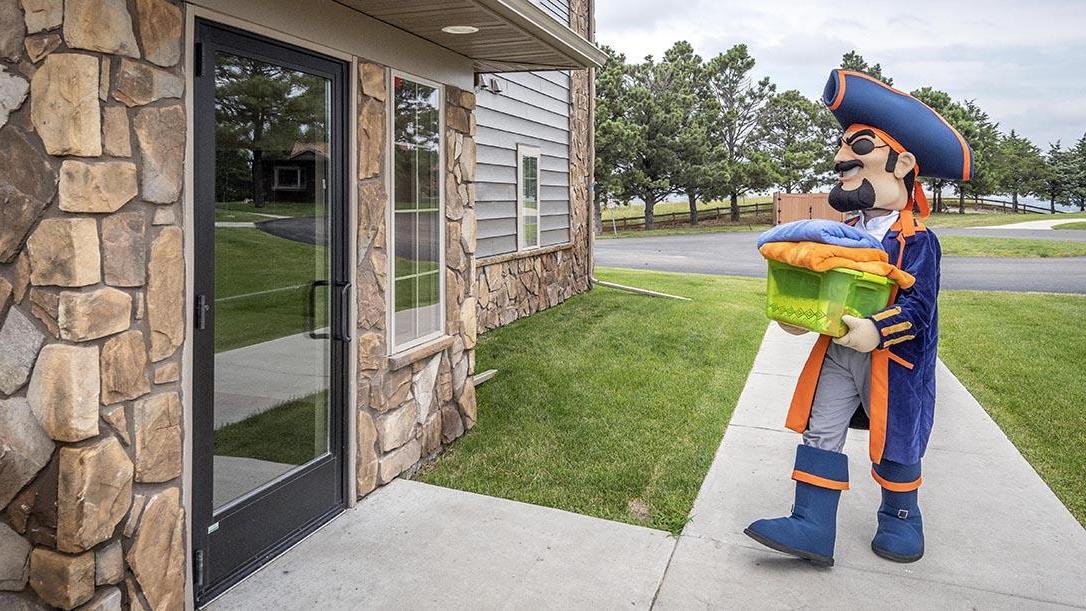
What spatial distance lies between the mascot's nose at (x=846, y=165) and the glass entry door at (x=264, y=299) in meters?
2.32

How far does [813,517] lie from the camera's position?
3.33 m

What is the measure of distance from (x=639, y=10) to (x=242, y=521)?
78214 mm

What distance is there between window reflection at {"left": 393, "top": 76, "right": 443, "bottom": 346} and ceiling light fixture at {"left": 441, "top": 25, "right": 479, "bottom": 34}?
357 mm

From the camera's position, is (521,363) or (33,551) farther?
(521,363)

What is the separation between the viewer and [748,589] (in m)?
3.16

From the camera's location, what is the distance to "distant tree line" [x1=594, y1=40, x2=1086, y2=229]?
29.9m

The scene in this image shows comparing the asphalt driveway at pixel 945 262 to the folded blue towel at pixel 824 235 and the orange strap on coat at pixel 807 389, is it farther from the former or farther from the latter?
the folded blue towel at pixel 824 235

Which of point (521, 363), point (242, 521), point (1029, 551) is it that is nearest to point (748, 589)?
point (1029, 551)

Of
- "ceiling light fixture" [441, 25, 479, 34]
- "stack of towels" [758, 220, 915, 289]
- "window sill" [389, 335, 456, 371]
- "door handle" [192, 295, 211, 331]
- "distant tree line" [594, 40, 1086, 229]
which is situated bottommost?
"window sill" [389, 335, 456, 371]

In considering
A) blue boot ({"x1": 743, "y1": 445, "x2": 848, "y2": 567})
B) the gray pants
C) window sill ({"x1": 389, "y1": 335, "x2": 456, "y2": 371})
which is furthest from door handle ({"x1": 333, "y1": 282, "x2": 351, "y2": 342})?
the gray pants

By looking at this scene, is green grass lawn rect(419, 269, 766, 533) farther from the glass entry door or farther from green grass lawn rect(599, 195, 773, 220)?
green grass lawn rect(599, 195, 773, 220)

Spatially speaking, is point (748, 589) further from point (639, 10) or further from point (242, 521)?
point (639, 10)

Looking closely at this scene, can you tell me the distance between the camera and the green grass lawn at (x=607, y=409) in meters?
4.20

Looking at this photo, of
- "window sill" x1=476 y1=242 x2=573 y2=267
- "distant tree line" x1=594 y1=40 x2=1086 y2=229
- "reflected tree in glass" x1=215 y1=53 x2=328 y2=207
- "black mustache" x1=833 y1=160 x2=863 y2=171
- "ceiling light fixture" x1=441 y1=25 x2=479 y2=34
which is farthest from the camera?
"distant tree line" x1=594 y1=40 x2=1086 y2=229
